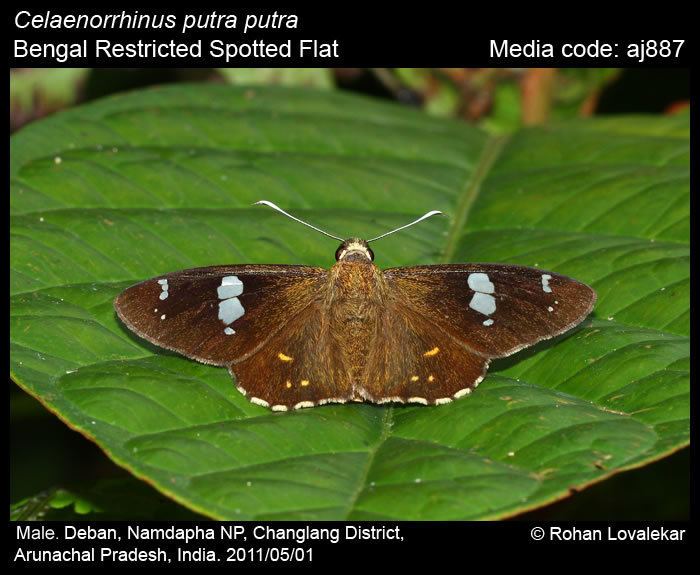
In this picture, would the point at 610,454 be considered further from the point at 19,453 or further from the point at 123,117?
the point at 19,453

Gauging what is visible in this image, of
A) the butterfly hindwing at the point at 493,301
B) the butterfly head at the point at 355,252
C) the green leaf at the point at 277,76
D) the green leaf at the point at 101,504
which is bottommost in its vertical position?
the green leaf at the point at 101,504

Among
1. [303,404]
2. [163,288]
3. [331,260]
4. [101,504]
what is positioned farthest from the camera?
[331,260]

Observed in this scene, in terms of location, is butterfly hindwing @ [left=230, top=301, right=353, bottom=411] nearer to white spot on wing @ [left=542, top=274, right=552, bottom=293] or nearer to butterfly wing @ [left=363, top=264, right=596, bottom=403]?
butterfly wing @ [left=363, top=264, right=596, bottom=403]

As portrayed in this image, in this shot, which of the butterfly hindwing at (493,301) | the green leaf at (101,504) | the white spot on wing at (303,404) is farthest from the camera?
the green leaf at (101,504)

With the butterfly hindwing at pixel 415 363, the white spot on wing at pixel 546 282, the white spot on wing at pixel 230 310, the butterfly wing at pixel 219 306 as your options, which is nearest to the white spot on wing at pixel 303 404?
the butterfly hindwing at pixel 415 363

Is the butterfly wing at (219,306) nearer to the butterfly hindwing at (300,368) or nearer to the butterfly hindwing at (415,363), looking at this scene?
the butterfly hindwing at (300,368)

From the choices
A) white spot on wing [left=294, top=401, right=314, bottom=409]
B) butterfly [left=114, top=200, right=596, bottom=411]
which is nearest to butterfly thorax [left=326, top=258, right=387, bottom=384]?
butterfly [left=114, top=200, right=596, bottom=411]

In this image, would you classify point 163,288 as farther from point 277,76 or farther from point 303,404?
point 277,76

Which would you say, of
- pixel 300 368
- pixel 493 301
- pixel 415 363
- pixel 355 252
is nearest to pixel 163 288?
pixel 300 368
